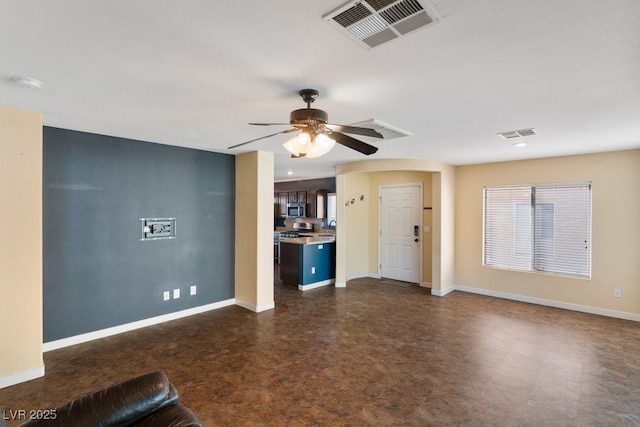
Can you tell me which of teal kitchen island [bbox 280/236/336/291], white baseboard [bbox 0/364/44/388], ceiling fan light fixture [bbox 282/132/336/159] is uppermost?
ceiling fan light fixture [bbox 282/132/336/159]

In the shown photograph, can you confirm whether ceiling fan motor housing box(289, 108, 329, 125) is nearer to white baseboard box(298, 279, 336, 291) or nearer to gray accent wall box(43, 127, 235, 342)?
gray accent wall box(43, 127, 235, 342)

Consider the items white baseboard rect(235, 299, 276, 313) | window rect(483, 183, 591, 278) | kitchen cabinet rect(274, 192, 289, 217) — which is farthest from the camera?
kitchen cabinet rect(274, 192, 289, 217)

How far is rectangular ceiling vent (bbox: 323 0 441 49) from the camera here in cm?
141

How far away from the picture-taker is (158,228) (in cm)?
439

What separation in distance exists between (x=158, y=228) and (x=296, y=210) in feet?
16.3

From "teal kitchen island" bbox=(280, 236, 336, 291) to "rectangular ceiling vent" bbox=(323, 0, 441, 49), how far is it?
480cm

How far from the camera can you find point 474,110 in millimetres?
2828

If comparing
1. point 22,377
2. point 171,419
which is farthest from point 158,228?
point 171,419

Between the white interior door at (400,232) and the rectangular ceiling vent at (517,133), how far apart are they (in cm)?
282

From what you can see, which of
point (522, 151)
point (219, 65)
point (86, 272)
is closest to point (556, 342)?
point (522, 151)

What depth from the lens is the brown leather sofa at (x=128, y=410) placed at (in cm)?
141

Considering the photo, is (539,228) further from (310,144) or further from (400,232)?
(310,144)

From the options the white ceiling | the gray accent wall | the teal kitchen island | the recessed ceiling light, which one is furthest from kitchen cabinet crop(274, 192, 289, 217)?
the recessed ceiling light

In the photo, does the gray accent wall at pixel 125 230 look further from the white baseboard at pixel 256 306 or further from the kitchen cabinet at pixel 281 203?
the kitchen cabinet at pixel 281 203
